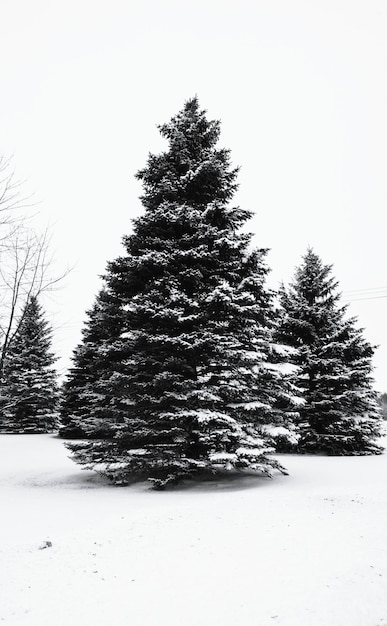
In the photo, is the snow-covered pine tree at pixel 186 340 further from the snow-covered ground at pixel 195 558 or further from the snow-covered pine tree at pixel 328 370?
the snow-covered pine tree at pixel 328 370

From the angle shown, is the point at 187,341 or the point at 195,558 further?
the point at 187,341

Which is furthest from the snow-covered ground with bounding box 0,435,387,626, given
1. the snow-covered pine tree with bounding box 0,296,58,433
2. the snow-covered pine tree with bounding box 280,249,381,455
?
the snow-covered pine tree with bounding box 0,296,58,433

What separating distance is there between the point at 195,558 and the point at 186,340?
616 cm

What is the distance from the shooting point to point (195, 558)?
5.20 m

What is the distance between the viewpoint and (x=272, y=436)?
1094 cm

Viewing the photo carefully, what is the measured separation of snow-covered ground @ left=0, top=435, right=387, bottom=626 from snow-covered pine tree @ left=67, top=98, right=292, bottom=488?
1.29 metres

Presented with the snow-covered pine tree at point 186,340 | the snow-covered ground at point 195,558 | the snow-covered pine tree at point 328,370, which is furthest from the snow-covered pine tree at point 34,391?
the snow-covered ground at point 195,558

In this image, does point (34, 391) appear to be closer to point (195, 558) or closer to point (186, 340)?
point (186, 340)

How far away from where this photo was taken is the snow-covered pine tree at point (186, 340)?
400 inches

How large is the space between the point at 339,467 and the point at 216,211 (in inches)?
352

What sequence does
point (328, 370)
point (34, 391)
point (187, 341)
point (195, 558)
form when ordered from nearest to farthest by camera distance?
point (195, 558)
point (187, 341)
point (328, 370)
point (34, 391)

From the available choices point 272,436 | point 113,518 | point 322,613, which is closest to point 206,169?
point 272,436

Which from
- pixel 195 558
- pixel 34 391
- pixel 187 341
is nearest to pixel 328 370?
pixel 187 341

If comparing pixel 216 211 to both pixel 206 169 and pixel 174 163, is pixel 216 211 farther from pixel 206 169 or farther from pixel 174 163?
pixel 174 163
